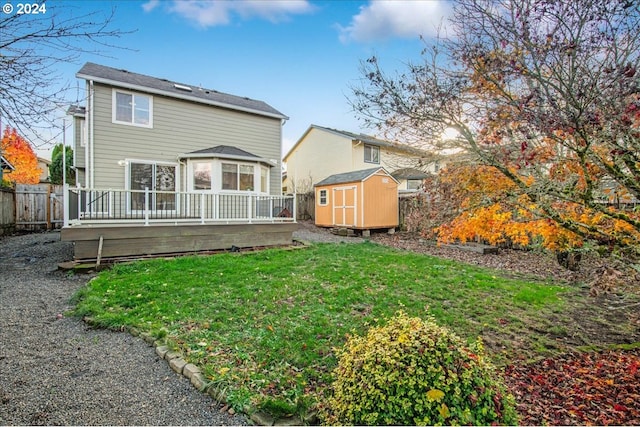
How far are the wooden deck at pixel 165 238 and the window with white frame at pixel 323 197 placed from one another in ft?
19.3

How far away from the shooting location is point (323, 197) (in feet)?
55.4

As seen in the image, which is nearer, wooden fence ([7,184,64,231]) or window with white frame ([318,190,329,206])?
wooden fence ([7,184,64,231])

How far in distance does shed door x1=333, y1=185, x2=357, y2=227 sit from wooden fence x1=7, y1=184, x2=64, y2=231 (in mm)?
13542

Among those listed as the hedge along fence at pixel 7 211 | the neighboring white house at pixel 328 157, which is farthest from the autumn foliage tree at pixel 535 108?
the hedge along fence at pixel 7 211

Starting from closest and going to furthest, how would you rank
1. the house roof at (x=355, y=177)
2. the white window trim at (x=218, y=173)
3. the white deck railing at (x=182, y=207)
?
the white deck railing at (x=182, y=207) → the white window trim at (x=218, y=173) → the house roof at (x=355, y=177)

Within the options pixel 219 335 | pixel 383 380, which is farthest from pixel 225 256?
pixel 383 380

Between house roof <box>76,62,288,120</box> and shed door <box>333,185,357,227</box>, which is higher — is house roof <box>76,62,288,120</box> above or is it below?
above

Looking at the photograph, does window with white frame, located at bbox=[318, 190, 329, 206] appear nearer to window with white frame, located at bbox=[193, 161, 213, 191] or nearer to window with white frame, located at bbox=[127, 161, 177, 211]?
window with white frame, located at bbox=[193, 161, 213, 191]

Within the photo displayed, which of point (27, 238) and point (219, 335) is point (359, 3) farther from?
point (27, 238)

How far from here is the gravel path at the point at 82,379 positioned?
2543mm

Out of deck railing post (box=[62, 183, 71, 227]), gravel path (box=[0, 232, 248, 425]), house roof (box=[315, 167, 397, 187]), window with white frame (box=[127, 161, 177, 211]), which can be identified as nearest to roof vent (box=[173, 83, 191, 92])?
window with white frame (box=[127, 161, 177, 211])

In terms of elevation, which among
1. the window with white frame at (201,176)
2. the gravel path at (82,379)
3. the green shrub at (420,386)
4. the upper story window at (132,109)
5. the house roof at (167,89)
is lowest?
the gravel path at (82,379)

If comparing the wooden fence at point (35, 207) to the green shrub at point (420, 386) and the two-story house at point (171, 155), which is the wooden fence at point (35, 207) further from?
the green shrub at point (420, 386)

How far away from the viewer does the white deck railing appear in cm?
906
